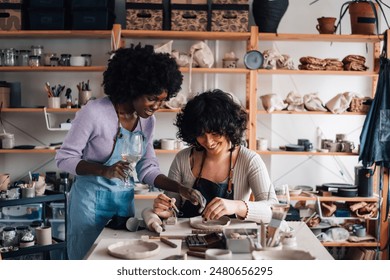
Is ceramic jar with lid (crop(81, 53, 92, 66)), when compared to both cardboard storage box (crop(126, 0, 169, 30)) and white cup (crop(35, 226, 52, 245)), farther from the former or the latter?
white cup (crop(35, 226, 52, 245))

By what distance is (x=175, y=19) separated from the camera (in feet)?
12.6

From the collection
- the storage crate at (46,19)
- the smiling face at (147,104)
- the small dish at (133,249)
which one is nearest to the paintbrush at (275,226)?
the small dish at (133,249)

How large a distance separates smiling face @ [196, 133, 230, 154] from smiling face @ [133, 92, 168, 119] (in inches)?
9.1

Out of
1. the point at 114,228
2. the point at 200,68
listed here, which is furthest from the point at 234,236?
the point at 200,68

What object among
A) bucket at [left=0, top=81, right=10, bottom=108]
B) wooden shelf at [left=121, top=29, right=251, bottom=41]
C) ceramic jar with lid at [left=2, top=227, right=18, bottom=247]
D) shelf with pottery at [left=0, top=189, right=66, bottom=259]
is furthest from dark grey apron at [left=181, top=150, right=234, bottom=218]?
bucket at [left=0, top=81, right=10, bottom=108]

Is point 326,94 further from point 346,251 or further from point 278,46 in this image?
point 346,251

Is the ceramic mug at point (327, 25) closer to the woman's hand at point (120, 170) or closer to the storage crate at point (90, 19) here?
the storage crate at point (90, 19)

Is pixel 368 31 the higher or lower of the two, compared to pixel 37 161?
higher

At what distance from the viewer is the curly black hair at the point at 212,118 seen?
224 cm

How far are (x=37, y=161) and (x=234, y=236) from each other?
2.80 m

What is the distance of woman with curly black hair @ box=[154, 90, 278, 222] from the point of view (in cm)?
225

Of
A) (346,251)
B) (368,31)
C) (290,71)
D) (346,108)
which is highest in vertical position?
(368,31)

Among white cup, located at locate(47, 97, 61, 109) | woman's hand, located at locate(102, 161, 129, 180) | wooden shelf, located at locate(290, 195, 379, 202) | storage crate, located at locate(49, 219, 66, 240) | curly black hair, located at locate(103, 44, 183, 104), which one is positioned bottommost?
storage crate, located at locate(49, 219, 66, 240)

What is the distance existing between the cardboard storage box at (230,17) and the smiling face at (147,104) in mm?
1756
